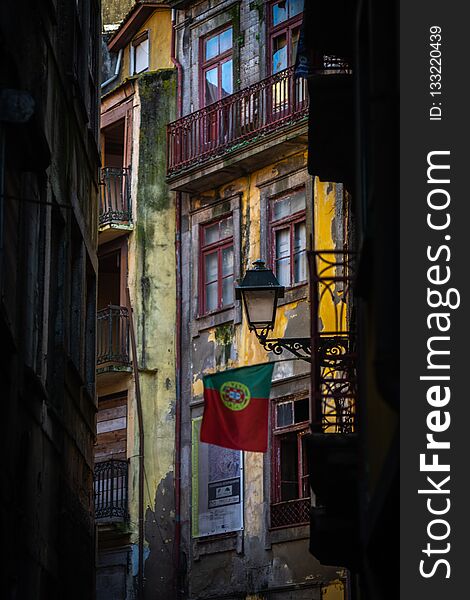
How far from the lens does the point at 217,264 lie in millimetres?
28719

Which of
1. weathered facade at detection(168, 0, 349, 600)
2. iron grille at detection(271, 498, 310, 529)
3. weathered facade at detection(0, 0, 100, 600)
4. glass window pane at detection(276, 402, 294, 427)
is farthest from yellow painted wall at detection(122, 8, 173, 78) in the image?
weathered facade at detection(0, 0, 100, 600)

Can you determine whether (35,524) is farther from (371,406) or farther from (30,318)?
(371,406)

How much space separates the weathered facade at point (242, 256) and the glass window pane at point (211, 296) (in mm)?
35

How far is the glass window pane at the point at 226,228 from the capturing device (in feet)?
93.6

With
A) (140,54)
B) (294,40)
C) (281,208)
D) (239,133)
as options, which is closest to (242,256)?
(281,208)

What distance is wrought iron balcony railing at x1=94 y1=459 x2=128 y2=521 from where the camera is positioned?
93.9 feet

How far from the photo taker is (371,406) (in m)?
9.94

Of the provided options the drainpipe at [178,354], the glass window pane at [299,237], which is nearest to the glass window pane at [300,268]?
the glass window pane at [299,237]

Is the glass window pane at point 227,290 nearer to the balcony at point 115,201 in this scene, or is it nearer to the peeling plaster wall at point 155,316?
the peeling plaster wall at point 155,316

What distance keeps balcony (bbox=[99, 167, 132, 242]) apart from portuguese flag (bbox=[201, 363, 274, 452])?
38.8 ft

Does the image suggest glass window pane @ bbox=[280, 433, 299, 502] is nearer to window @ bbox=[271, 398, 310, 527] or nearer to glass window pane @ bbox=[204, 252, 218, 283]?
window @ bbox=[271, 398, 310, 527]

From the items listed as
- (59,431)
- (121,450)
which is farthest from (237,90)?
(59,431)

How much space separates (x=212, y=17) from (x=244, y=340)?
646 centimetres

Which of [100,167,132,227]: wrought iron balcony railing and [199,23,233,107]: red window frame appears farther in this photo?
[100,167,132,227]: wrought iron balcony railing
